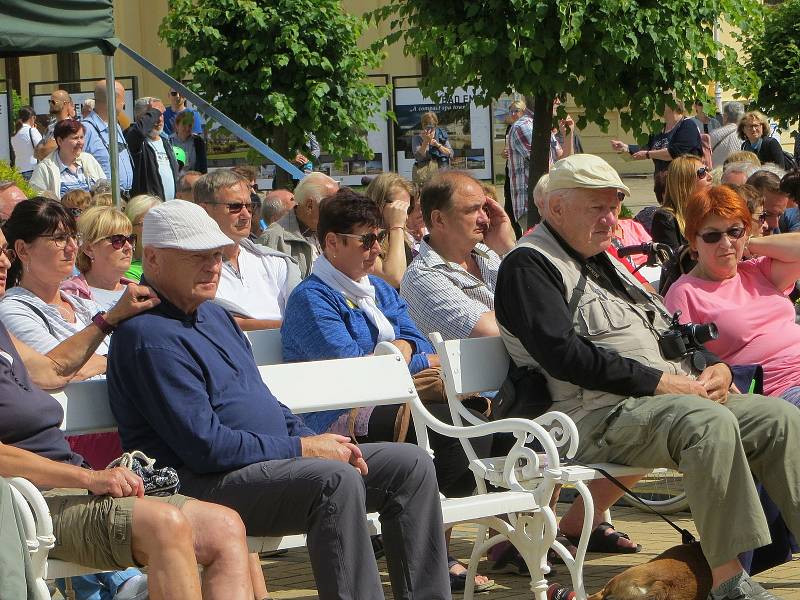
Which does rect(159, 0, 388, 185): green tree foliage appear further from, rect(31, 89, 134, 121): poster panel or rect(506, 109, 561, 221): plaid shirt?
rect(506, 109, 561, 221): plaid shirt

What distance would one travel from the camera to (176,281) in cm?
450

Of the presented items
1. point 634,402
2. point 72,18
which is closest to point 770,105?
point 72,18

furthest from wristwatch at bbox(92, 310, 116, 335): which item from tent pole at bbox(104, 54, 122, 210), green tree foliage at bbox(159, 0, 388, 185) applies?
green tree foliage at bbox(159, 0, 388, 185)

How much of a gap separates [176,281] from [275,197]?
5139mm

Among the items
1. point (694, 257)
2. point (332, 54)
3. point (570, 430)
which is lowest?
point (570, 430)

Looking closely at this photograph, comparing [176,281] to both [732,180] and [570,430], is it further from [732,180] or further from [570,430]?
[732,180]

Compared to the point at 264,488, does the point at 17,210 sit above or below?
above

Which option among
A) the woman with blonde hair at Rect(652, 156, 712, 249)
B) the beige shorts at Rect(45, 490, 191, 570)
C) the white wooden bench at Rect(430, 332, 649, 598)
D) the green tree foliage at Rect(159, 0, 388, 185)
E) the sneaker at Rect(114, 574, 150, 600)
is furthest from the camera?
the green tree foliage at Rect(159, 0, 388, 185)

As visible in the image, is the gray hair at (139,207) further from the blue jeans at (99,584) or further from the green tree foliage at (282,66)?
the green tree foliage at (282,66)

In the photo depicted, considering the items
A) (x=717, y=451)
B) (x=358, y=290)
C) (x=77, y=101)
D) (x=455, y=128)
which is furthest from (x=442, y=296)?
(x=455, y=128)

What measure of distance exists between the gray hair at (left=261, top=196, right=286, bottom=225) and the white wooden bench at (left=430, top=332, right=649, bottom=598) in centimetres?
407

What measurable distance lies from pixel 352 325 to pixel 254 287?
1.16 metres

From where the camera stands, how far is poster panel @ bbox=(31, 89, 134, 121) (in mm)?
17109

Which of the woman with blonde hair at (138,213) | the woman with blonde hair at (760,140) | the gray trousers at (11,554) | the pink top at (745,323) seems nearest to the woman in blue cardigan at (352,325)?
the pink top at (745,323)
